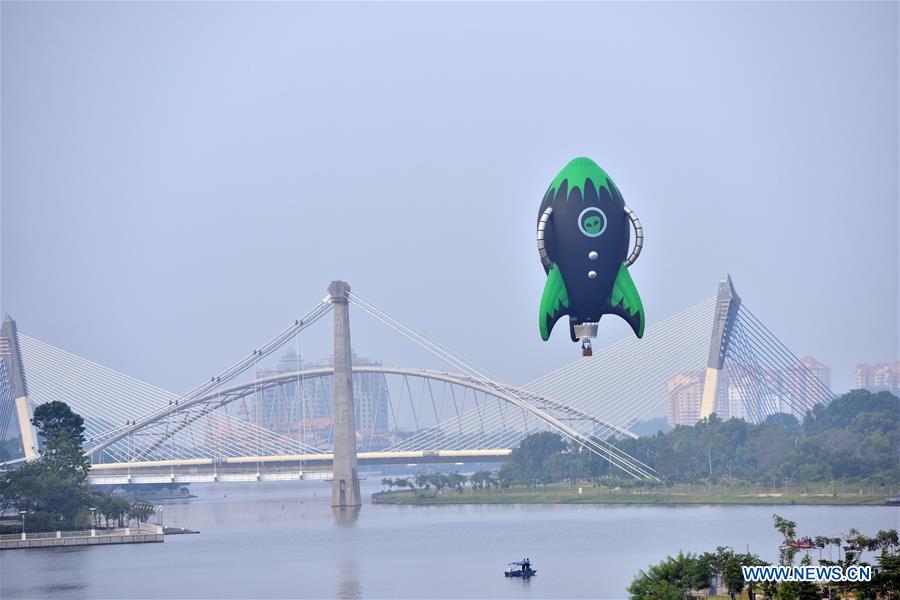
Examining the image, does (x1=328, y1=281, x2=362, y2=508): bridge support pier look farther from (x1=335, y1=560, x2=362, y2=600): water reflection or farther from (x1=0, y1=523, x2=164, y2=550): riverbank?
(x1=335, y1=560, x2=362, y2=600): water reflection

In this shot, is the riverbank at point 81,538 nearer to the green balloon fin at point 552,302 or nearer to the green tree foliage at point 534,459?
the green tree foliage at point 534,459

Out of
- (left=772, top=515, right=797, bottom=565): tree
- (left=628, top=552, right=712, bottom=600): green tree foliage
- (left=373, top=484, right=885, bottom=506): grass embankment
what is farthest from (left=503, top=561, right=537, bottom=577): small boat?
(left=373, top=484, right=885, bottom=506): grass embankment

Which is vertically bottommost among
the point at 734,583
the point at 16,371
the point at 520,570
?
the point at 520,570

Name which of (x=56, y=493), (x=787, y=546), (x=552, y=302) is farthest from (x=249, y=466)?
(x=552, y=302)

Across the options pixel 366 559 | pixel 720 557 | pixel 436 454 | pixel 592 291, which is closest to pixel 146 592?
pixel 366 559

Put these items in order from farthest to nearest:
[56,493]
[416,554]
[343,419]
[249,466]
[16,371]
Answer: [16,371]
[249,466]
[343,419]
[56,493]
[416,554]

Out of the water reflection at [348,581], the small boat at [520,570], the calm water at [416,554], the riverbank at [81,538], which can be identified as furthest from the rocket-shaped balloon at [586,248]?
the riverbank at [81,538]

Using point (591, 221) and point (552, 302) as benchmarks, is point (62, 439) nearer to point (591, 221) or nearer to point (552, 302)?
point (552, 302)
